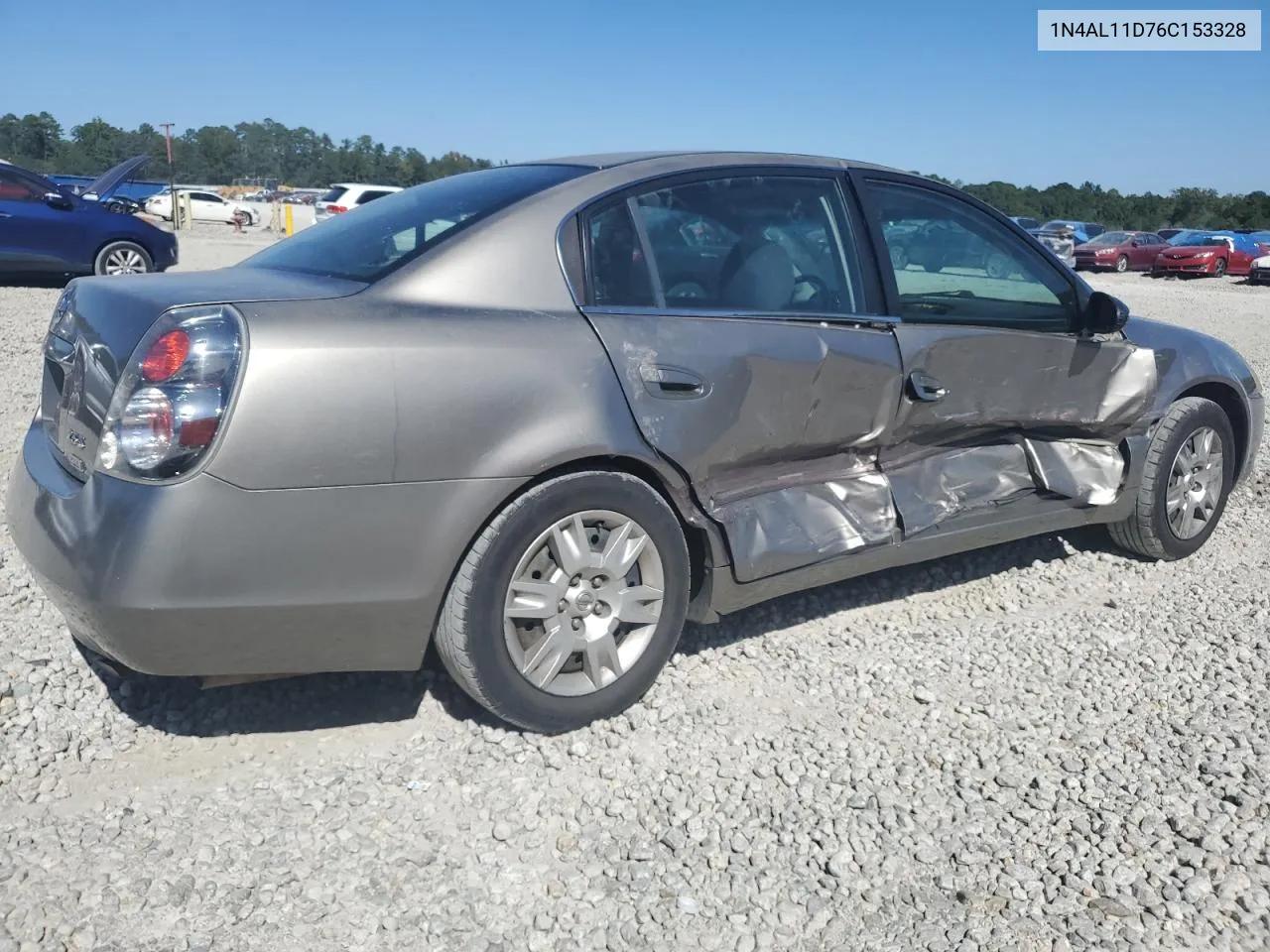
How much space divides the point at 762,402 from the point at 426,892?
1.70m

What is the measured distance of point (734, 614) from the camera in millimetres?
4195

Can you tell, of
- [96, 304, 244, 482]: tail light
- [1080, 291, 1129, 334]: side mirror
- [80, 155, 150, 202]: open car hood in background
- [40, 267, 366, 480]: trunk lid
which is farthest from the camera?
[80, 155, 150, 202]: open car hood in background

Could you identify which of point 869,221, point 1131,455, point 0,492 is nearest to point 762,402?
point 869,221

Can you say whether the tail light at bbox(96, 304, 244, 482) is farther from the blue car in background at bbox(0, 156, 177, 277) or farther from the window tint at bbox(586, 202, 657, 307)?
the blue car in background at bbox(0, 156, 177, 277)

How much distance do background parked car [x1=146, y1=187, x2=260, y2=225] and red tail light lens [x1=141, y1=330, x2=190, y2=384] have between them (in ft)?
132

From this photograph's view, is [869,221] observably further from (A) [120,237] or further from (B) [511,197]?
(A) [120,237]

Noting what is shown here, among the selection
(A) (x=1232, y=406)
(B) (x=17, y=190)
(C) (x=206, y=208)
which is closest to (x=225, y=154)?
(C) (x=206, y=208)

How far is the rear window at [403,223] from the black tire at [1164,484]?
2.73 m

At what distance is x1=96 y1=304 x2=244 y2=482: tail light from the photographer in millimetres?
2617

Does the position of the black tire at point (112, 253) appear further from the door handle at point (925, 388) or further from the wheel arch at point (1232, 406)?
the wheel arch at point (1232, 406)

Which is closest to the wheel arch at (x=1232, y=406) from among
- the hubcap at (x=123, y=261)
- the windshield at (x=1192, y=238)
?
the hubcap at (x=123, y=261)

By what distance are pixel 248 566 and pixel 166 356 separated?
0.53 metres

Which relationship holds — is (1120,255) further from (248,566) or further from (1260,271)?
(248,566)

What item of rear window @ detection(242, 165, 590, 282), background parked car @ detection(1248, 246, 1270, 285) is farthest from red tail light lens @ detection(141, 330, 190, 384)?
background parked car @ detection(1248, 246, 1270, 285)
